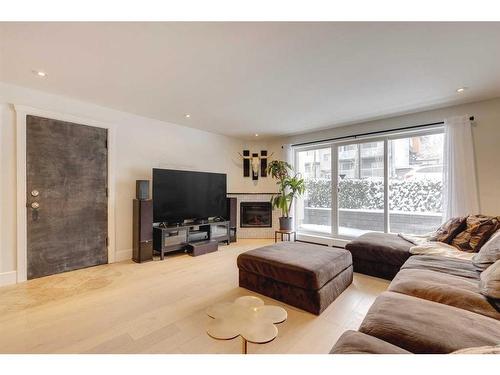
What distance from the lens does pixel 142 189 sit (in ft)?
11.3

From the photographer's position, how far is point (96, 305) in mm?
2104

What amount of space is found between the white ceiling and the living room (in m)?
0.02

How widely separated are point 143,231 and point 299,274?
7.90ft

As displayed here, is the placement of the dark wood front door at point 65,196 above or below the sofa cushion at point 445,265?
above

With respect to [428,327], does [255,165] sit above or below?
above

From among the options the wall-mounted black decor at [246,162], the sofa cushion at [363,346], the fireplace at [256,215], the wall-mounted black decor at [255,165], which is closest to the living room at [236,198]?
the sofa cushion at [363,346]

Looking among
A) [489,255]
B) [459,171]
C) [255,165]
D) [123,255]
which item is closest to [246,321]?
[489,255]

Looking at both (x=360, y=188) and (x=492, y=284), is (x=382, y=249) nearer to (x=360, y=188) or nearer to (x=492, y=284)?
(x=492, y=284)

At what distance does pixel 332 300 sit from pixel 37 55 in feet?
11.3

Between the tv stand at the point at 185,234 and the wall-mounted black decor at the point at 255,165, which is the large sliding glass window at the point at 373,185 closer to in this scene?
the wall-mounted black decor at the point at 255,165

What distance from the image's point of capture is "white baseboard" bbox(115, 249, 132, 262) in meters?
3.41

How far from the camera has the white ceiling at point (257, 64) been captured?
166cm

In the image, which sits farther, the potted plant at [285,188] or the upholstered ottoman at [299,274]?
the potted plant at [285,188]
